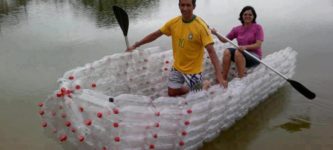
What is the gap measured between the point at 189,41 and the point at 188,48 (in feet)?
0.28

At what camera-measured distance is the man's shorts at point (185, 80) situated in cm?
394

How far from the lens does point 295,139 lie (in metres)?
4.17

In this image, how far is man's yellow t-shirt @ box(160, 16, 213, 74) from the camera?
3.65 m

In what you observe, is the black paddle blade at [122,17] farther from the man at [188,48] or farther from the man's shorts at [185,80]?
the man's shorts at [185,80]

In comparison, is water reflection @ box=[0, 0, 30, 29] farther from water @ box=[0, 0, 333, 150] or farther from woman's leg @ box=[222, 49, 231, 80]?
woman's leg @ box=[222, 49, 231, 80]

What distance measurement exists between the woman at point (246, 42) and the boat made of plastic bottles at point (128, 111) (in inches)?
13.0

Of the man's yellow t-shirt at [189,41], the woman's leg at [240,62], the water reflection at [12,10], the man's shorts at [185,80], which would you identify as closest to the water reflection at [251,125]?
the woman's leg at [240,62]

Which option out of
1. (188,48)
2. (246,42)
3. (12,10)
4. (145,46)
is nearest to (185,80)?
(188,48)

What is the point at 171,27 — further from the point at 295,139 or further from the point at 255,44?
the point at 295,139

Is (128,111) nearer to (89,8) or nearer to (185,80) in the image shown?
(185,80)

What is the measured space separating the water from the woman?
0.68m

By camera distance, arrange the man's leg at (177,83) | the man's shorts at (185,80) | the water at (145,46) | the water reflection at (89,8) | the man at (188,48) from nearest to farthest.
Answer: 1. the man at (188,48)
2. the man's shorts at (185,80)
3. the man's leg at (177,83)
4. the water at (145,46)
5. the water reflection at (89,8)

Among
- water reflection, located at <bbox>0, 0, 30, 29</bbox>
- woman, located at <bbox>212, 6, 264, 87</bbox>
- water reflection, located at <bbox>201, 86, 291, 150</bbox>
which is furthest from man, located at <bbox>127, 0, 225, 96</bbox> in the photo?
water reflection, located at <bbox>0, 0, 30, 29</bbox>

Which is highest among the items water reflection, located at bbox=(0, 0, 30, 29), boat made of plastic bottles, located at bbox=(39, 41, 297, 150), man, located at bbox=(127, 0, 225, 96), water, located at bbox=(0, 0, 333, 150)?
man, located at bbox=(127, 0, 225, 96)
